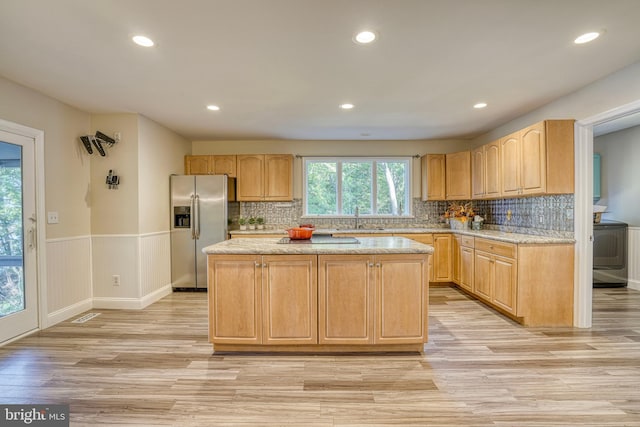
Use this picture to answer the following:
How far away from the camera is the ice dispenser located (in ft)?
14.9

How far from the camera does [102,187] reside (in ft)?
12.3

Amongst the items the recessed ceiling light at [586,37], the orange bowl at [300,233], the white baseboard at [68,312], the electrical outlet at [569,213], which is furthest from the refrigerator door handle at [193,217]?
the electrical outlet at [569,213]

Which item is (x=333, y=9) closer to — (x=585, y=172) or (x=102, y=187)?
(x=585, y=172)

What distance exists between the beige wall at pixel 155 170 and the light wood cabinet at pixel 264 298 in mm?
1975

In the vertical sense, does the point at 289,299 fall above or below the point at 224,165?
below

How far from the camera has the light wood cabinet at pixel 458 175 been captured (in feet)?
15.7

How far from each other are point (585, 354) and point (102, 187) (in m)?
5.28

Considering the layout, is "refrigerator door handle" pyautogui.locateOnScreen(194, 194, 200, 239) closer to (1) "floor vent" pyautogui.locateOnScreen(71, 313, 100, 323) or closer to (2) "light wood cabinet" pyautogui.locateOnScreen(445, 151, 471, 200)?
(1) "floor vent" pyautogui.locateOnScreen(71, 313, 100, 323)

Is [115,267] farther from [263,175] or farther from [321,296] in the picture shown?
[321,296]

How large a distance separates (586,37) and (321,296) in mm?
2689

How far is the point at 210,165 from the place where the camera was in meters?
5.04

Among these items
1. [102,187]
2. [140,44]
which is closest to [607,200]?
[140,44]

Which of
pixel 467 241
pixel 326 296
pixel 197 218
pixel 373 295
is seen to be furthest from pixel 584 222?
pixel 197 218

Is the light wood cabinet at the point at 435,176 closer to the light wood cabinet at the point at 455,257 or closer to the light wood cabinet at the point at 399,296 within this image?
the light wood cabinet at the point at 455,257
